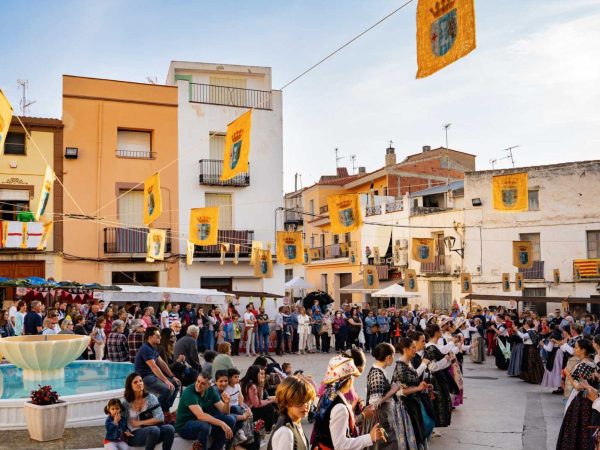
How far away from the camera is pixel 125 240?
28.5m

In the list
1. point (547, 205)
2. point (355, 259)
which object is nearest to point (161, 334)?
point (547, 205)

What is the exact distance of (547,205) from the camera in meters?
35.7

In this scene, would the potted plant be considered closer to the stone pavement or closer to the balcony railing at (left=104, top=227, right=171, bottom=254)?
the stone pavement

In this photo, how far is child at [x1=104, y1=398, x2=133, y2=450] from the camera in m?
7.76

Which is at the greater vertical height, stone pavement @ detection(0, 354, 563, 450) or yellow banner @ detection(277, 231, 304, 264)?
yellow banner @ detection(277, 231, 304, 264)

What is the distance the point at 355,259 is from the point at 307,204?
10890mm

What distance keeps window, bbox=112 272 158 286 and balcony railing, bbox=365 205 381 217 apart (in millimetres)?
19992

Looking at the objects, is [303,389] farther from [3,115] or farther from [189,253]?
[189,253]

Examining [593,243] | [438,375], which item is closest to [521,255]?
[593,243]

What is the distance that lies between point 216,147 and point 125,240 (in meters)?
6.15

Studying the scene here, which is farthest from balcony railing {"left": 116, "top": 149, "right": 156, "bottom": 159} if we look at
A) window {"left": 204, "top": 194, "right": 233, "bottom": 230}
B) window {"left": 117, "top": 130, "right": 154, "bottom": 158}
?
window {"left": 204, "top": 194, "right": 233, "bottom": 230}

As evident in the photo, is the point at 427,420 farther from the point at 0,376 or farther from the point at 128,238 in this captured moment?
the point at 128,238

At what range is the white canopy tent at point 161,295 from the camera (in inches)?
876

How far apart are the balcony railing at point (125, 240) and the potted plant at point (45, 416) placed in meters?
19.9
